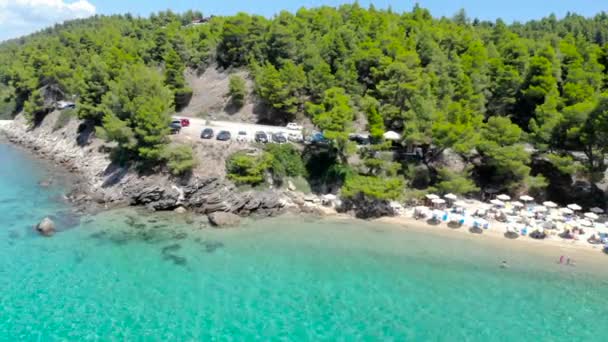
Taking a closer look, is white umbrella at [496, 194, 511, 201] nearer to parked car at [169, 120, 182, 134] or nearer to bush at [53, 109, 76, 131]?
parked car at [169, 120, 182, 134]

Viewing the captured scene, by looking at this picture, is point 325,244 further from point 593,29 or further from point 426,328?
point 593,29

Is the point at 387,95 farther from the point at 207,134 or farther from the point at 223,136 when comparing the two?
the point at 207,134

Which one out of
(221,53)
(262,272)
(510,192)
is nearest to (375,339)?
(262,272)

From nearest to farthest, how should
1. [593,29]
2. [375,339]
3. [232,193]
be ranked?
[375,339], [232,193], [593,29]

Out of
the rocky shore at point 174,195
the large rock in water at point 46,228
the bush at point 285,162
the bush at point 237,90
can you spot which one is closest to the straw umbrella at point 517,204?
the rocky shore at point 174,195

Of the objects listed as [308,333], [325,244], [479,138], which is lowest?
[308,333]

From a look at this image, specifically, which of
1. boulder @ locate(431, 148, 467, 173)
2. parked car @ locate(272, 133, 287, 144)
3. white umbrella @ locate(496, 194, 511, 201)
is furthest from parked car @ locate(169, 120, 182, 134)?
white umbrella @ locate(496, 194, 511, 201)
